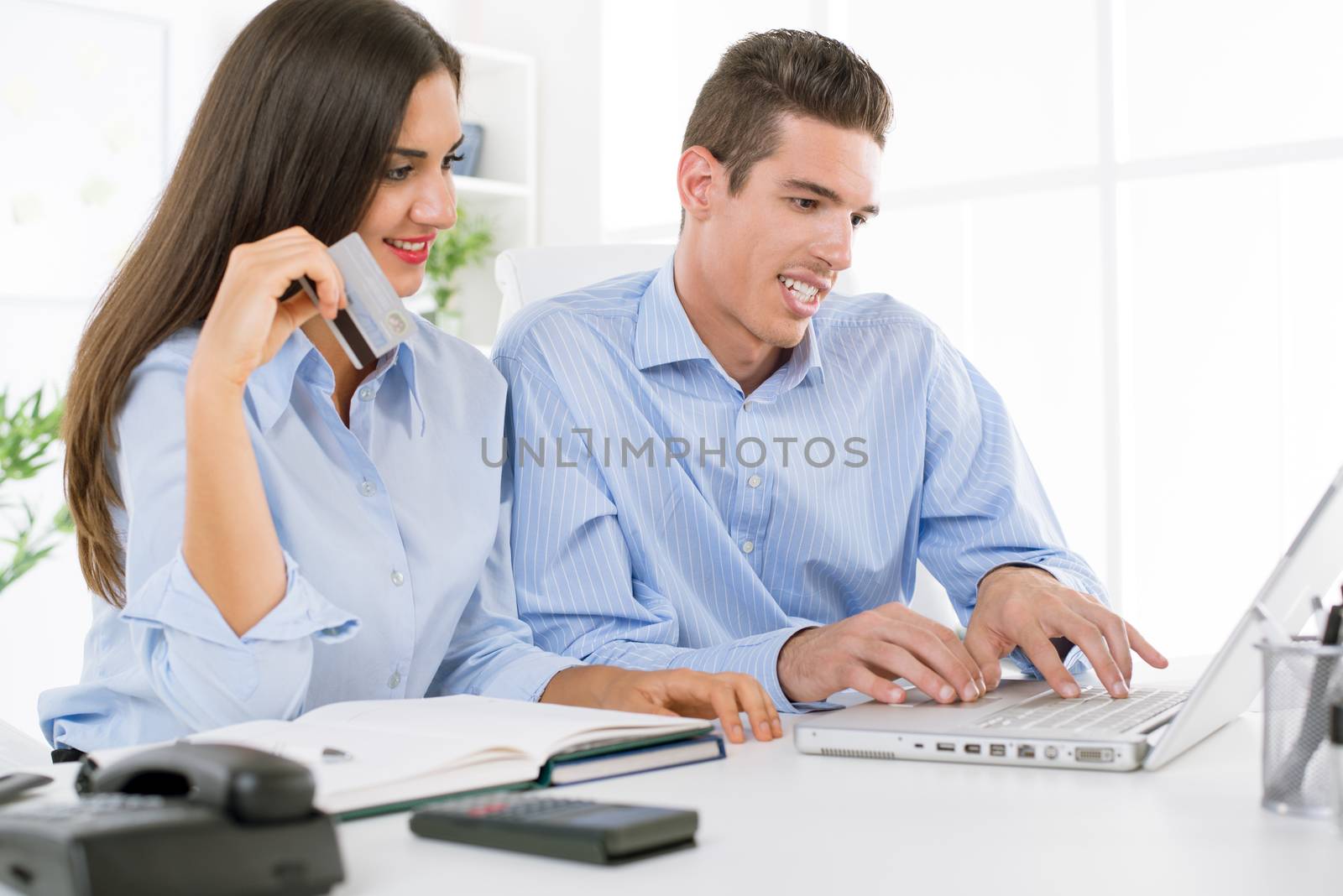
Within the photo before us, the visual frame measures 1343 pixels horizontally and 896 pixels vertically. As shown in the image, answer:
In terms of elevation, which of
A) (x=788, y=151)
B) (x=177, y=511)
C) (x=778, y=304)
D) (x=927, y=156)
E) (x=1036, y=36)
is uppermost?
(x=1036, y=36)

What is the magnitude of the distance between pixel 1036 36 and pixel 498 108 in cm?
186

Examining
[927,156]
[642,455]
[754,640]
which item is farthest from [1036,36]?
[754,640]

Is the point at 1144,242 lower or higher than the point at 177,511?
higher

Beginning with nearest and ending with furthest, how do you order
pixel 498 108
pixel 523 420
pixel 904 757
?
1. pixel 904 757
2. pixel 523 420
3. pixel 498 108

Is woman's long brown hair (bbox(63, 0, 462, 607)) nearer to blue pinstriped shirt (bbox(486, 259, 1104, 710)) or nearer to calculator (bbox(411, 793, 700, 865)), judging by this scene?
blue pinstriped shirt (bbox(486, 259, 1104, 710))

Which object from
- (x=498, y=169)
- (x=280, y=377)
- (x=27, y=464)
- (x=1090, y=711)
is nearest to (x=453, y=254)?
(x=498, y=169)

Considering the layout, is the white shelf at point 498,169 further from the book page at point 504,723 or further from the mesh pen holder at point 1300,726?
the mesh pen holder at point 1300,726

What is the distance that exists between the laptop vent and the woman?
0.13 m

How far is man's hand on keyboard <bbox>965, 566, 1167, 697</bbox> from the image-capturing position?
46.4 inches

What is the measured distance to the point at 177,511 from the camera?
3.84ft

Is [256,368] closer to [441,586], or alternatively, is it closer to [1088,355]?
[441,586]

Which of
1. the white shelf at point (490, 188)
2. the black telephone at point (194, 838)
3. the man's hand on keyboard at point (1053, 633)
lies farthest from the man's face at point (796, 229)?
the white shelf at point (490, 188)

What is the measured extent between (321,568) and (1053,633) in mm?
720

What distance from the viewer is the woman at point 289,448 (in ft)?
3.71
